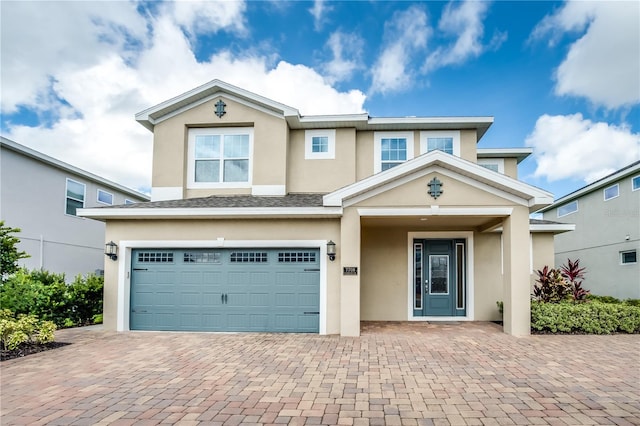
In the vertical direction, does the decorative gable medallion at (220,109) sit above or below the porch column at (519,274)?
above

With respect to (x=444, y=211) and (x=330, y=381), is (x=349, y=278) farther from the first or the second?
(x=330, y=381)

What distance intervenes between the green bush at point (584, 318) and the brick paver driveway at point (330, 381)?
453 mm

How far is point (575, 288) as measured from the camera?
32.5 feet

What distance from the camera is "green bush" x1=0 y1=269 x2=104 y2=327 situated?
9.64m

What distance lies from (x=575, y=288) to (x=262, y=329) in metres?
8.25

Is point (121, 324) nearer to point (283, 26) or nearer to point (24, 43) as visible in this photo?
point (24, 43)

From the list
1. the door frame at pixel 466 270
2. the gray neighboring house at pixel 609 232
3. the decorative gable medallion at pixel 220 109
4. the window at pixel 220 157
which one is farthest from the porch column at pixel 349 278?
the gray neighboring house at pixel 609 232

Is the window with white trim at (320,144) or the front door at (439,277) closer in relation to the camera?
the front door at (439,277)

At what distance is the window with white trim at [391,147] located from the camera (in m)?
12.3

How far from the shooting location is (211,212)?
31.1 ft

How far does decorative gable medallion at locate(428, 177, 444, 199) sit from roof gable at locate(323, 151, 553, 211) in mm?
277

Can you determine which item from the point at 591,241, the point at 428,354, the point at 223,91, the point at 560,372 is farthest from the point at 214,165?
the point at 591,241

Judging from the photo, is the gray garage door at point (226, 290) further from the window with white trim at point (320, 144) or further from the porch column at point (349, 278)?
the window with white trim at point (320, 144)

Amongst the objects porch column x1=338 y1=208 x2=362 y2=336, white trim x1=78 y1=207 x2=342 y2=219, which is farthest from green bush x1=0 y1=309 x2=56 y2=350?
porch column x1=338 y1=208 x2=362 y2=336
